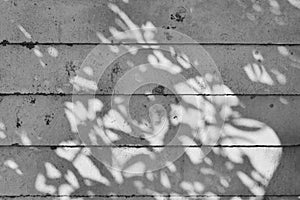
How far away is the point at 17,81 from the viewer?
2740mm

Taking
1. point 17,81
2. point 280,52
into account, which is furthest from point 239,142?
point 17,81

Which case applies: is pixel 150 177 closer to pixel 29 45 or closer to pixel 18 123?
pixel 18 123

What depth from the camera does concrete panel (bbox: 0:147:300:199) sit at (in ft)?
9.18

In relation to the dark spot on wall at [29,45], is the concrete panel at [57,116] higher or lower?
lower

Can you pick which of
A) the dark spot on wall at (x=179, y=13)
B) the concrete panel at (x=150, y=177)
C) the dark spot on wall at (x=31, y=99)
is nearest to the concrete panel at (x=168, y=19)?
the dark spot on wall at (x=179, y=13)

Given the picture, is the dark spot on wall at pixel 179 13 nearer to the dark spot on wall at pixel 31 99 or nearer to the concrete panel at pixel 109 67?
the concrete panel at pixel 109 67

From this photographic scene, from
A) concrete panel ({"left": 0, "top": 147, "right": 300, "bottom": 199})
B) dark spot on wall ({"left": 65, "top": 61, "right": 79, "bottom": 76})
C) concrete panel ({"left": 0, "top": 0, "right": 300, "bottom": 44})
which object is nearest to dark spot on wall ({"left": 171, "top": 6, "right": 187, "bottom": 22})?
concrete panel ({"left": 0, "top": 0, "right": 300, "bottom": 44})

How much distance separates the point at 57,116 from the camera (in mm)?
2779

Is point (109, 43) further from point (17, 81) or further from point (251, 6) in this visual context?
point (251, 6)

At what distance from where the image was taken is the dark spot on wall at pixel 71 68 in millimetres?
2744

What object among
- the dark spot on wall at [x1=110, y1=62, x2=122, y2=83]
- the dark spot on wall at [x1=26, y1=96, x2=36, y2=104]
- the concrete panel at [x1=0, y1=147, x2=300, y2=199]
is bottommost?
the concrete panel at [x1=0, y1=147, x2=300, y2=199]

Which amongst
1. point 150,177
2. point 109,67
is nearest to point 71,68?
point 109,67

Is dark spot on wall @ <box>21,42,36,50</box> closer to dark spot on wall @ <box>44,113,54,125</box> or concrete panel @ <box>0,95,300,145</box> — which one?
concrete panel @ <box>0,95,300,145</box>

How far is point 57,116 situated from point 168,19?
105cm
